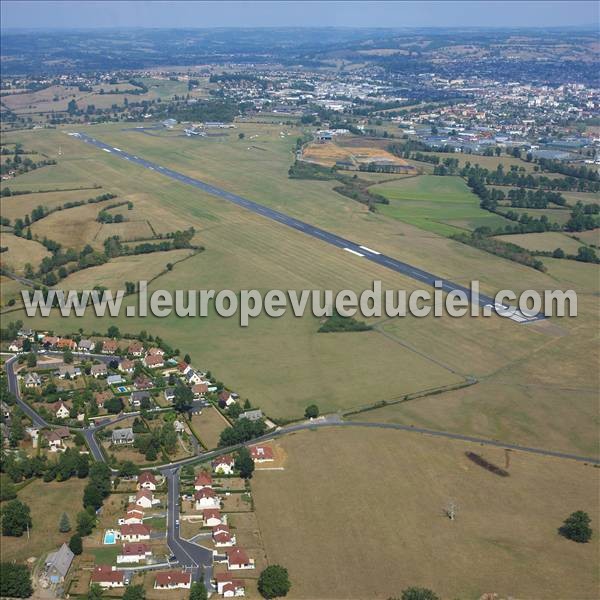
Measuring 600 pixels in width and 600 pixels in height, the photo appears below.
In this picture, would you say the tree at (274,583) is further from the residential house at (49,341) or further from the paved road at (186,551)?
the residential house at (49,341)

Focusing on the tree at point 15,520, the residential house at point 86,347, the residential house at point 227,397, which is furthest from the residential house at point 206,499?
the residential house at point 86,347

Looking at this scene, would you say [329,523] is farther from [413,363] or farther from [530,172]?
[530,172]

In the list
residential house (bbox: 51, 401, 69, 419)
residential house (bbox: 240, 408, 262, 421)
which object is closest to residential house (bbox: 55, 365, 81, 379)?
residential house (bbox: 51, 401, 69, 419)

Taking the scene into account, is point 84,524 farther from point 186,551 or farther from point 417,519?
point 417,519

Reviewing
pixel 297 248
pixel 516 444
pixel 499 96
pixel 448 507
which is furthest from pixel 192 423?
pixel 499 96

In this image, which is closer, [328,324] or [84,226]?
[328,324]

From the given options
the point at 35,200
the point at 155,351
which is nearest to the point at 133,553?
the point at 155,351
